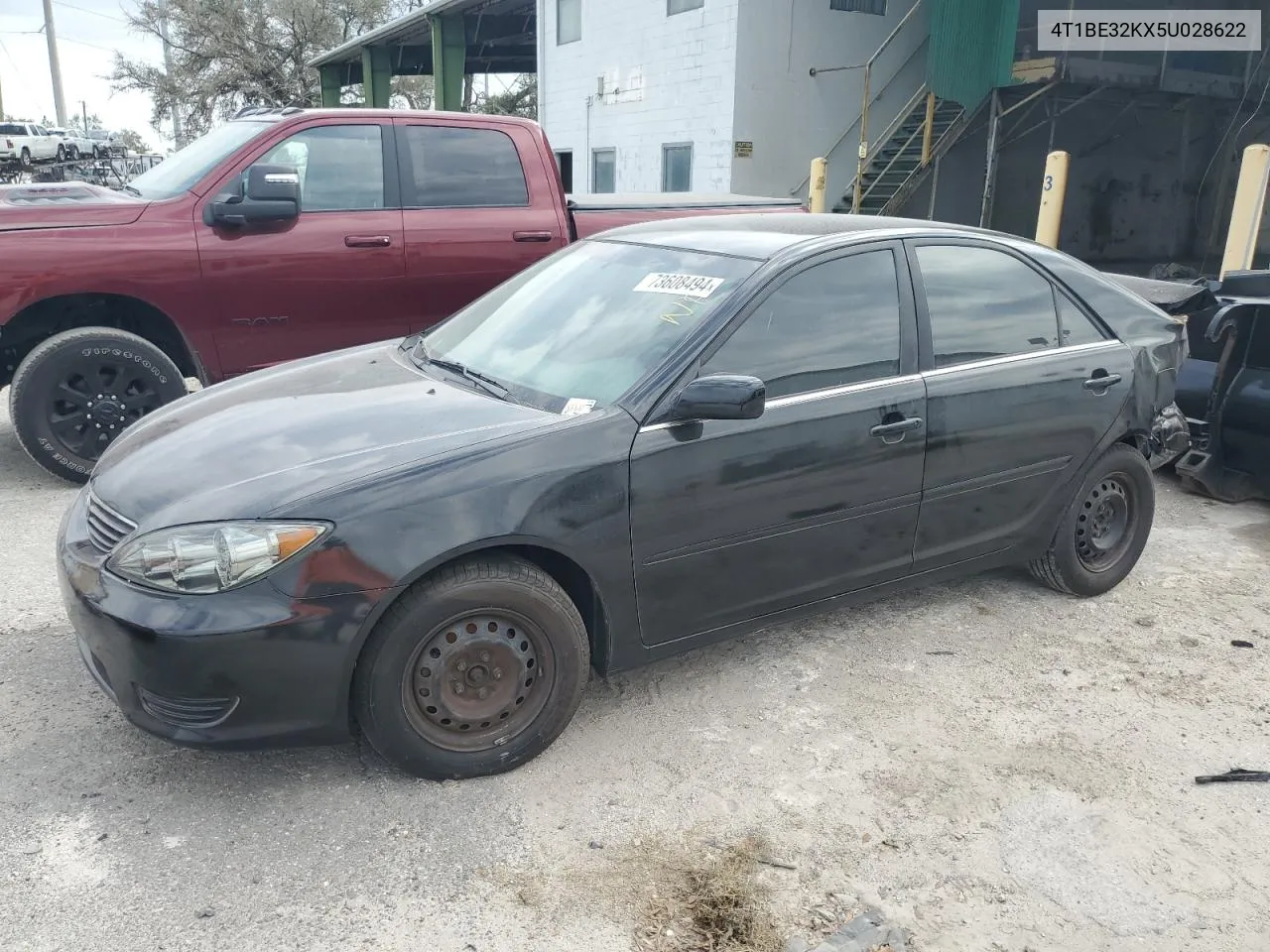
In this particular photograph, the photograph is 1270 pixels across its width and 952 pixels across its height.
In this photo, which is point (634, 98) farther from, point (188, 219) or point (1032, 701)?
point (1032, 701)

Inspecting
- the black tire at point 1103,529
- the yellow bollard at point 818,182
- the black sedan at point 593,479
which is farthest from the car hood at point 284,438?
the yellow bollard at point 818,182

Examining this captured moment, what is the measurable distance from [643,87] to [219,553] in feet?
51.1

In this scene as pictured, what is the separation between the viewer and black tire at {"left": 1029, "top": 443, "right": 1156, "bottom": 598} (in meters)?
4.19

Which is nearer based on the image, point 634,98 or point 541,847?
point 541,847

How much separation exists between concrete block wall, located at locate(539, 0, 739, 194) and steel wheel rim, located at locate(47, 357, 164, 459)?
36.4ft

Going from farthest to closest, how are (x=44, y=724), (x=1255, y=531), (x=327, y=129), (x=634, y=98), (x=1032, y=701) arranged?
(x=634, y=98) < (x=327, y=129) < (x=1255, y=531) < (x=1032, y=701) < (x=44, y=724)

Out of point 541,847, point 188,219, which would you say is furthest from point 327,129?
point 541,847

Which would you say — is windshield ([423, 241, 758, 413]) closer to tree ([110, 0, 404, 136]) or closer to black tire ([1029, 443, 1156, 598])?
black tire ([1029, 443, 1156, 598])

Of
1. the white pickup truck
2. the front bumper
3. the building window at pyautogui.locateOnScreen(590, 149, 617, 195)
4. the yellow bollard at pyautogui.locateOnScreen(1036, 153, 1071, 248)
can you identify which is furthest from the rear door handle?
the white pickup truck

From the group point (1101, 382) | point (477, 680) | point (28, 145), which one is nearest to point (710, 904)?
point (477, 680)

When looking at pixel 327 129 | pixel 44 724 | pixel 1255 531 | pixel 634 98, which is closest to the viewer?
pixel 44 724

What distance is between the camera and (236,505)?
265 cm

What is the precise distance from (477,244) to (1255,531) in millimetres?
4619

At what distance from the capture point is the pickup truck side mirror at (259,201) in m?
5.33
